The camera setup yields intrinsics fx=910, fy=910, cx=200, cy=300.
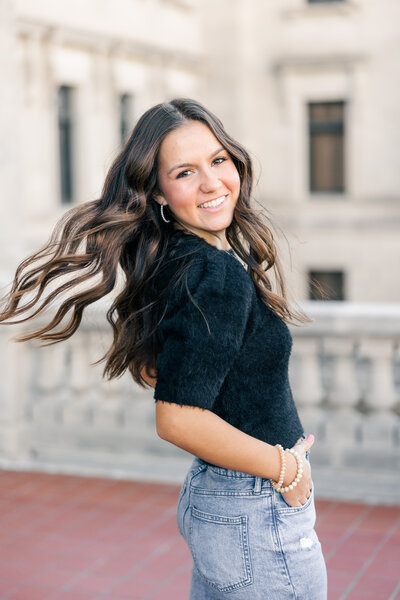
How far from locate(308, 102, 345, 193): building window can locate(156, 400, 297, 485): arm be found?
17479mm

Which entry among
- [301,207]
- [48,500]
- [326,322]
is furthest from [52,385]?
[301,207]

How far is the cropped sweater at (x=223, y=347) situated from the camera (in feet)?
5.93

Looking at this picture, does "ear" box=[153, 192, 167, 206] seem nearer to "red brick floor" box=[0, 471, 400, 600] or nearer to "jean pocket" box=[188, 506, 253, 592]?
"jean pocket" box=[188, 506, 253, 592]

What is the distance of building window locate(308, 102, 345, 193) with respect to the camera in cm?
1898

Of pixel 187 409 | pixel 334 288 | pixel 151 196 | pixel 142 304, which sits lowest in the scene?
pixel 334 288

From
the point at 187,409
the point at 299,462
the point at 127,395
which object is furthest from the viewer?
the point at 127,395

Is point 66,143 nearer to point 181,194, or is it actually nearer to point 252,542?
point 181,194

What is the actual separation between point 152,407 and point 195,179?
3.35 meters

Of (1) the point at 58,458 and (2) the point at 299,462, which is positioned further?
(1) the point at 58,458

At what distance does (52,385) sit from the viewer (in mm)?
5516

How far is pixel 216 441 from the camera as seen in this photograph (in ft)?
6.12

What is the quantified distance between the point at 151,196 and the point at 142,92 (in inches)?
596

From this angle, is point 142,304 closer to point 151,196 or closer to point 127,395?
point 151,196

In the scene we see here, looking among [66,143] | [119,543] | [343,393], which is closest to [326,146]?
[66,143]
